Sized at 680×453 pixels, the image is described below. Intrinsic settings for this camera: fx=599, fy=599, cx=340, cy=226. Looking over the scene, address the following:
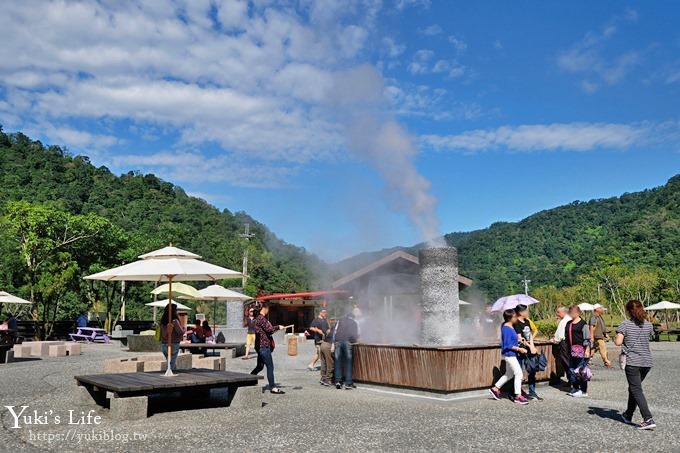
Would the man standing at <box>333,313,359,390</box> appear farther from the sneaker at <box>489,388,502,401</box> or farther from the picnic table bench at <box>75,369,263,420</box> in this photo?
the sneaker at <box>489,388,502,401</box>

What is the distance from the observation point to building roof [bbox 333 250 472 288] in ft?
81.5

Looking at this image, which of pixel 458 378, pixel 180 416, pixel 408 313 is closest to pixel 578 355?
pixel 458 378

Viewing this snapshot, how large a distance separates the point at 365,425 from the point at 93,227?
27.1m

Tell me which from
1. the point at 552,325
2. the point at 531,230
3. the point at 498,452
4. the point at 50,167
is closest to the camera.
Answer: the point at 498,452

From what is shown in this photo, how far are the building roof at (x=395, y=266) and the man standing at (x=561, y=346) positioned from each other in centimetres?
1280

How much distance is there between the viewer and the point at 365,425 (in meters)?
7.53

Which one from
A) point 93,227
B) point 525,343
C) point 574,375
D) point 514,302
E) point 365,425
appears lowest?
point 365,425

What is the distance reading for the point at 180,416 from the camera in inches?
320

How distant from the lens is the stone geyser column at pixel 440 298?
476 inches

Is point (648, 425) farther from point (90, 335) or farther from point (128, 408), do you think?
point (90, 335)

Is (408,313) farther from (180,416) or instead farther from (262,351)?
(180,416)

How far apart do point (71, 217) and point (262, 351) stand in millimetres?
23962

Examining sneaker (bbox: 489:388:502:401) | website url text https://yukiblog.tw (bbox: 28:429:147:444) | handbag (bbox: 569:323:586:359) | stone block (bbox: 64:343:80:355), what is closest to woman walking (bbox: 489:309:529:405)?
sneaker (bbox: 489:388:502:401)

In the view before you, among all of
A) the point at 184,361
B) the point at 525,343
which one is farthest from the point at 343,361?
the point at 184,361
